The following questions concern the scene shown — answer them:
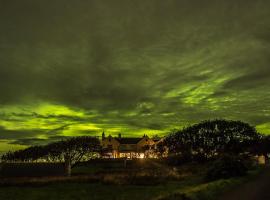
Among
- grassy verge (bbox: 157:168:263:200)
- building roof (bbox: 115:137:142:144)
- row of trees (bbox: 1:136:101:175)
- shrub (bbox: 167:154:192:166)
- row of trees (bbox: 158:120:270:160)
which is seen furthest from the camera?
building roof (bbox: 115:137:142:144)

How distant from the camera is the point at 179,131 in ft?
399

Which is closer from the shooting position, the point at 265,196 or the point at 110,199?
the point at 265,196

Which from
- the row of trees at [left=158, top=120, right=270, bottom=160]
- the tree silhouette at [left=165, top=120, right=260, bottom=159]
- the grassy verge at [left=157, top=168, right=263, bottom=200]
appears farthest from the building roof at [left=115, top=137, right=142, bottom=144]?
the grassy verge at [left=157, top=168, right=263, bottom=200]

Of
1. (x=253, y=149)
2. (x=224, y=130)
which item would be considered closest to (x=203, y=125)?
(x=224, y=130)

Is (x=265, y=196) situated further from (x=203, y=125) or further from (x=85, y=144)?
(x=203, y=125)

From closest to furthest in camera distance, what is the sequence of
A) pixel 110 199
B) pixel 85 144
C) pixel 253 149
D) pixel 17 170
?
pixel 110 199 < pixel 17 170 < pixel 85 144 < pixel 253 149

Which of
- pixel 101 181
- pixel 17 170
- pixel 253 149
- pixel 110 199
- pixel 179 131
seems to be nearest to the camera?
pixel 110 199

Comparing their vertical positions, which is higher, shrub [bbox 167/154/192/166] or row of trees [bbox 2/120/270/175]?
row of trees [bbox 2/120/270/175]

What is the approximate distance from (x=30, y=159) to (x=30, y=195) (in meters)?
60.3

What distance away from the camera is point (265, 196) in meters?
25.1

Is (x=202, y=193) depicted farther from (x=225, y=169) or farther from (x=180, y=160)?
(x=180, y=160)

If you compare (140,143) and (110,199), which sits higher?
(140,143)

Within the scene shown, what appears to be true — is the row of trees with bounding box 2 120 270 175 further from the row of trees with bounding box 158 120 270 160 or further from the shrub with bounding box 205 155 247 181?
the shrub with bounding box 205 155 247 181

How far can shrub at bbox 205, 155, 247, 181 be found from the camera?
43938 millimetres
